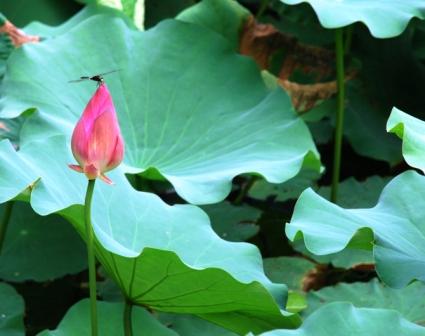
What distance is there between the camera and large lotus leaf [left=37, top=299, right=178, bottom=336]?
1.40 metres

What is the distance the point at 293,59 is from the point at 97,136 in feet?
3.78

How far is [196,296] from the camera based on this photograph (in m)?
1.31

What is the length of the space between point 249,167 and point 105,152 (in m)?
0.55

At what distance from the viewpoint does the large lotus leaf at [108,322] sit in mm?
1404

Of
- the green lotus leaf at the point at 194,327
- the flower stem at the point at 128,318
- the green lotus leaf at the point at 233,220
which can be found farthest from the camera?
the green lotus leaf at the point at 233,220

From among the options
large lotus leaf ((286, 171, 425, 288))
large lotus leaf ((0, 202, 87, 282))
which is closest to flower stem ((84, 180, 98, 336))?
large lotus leaf ((286, 171, 425, 288))

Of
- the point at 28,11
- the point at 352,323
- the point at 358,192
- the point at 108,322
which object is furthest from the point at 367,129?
the point at 352,323

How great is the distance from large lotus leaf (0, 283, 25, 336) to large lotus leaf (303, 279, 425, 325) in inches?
19.6

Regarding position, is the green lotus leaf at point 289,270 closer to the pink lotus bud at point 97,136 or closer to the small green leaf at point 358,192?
the small green leaf at point 358,192

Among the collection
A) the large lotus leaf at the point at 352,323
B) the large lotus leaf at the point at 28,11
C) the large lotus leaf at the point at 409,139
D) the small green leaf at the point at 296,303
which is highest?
the large lotus leaf at the point at 409,139

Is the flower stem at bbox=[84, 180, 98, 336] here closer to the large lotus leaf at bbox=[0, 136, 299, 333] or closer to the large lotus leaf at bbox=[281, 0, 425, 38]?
the large lotus leaf at bbox=[0, 136, 299, 333]

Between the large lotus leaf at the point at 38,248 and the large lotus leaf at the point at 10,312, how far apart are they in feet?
0.47

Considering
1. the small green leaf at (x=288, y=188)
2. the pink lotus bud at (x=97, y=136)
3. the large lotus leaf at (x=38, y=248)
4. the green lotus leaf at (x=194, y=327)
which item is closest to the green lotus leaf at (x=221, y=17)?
the small green leaf at (x=288, y=188)

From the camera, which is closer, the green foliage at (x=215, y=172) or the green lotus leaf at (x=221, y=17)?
the green foliage at (x=215, y=172)
